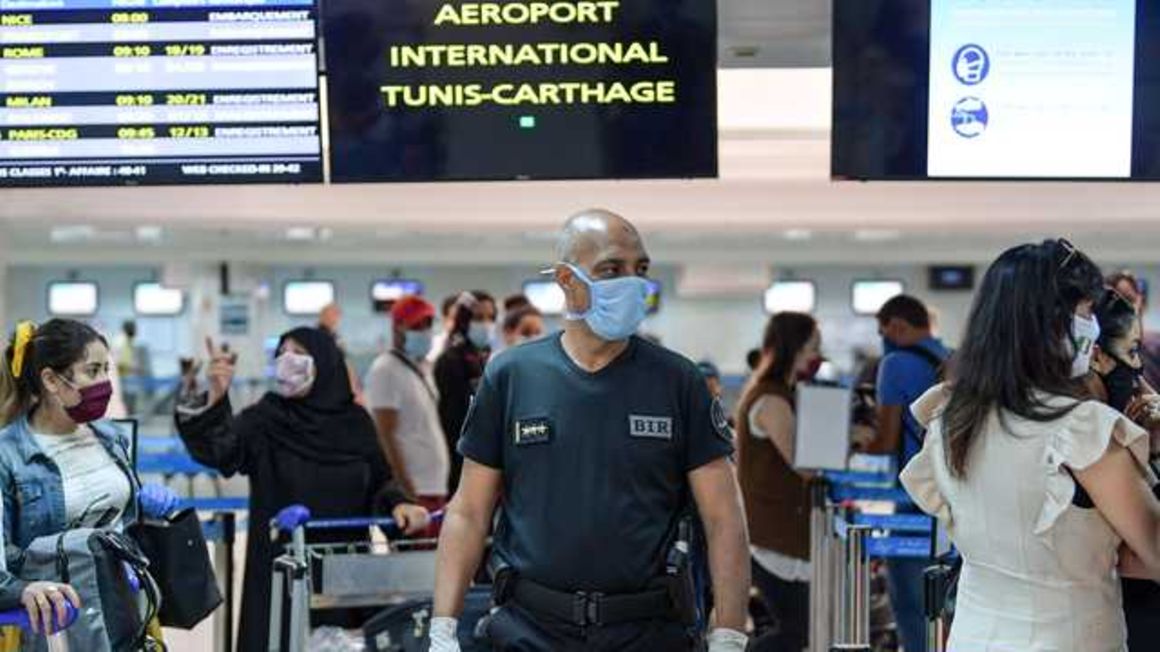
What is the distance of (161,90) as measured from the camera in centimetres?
490

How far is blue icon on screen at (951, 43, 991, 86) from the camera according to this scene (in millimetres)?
4789

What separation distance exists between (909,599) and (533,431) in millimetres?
2981

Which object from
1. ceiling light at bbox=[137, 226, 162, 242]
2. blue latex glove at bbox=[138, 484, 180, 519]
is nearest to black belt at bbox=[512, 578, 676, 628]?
blue latex glove at bbox=[138, 484, 180, 519]

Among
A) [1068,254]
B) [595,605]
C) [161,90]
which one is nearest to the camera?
[1068,254]

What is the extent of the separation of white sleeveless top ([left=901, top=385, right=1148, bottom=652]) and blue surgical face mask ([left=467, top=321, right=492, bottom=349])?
175 inches

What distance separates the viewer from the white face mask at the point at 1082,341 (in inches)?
113

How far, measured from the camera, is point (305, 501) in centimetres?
510

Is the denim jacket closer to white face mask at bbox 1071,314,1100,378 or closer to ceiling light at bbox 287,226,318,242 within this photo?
Result: white face mask at bbox 1071,314,1100,378

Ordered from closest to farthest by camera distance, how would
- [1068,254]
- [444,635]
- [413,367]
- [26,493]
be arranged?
[1068,254], [444,635], [26,493], [413,367]

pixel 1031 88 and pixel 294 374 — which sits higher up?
pixel 1031 88

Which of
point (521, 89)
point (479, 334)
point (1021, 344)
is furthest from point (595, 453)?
point (479, 334)

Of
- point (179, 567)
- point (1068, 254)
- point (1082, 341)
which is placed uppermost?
point (1068, 254)

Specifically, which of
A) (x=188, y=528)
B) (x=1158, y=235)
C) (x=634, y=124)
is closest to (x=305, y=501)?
(x=188, y=528)

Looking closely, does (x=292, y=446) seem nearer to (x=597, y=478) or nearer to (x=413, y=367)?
(x=413, y=367)
